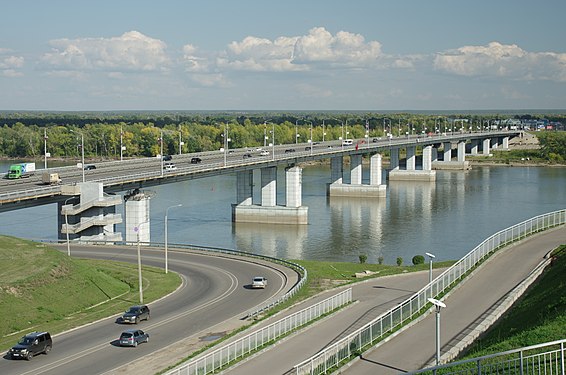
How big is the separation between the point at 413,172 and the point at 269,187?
194ft

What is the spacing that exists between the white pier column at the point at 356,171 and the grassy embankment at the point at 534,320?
95.6m

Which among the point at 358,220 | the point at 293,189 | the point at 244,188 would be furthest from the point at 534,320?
the point at 293,189

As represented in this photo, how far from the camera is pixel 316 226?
9869cm

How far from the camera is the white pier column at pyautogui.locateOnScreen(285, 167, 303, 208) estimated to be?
106m

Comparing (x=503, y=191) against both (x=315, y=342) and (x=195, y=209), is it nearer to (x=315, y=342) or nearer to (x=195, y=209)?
(x=195, y=209)

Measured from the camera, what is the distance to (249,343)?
106 feet

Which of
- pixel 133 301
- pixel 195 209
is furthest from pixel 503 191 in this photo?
pixel 133 301

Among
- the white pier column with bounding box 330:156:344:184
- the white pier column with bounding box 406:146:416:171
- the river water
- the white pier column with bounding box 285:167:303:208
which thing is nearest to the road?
the river water

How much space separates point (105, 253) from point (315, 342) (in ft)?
107

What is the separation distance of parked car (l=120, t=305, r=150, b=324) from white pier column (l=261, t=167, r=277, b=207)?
6478 cm

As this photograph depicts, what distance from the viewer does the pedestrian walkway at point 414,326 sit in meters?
29.9

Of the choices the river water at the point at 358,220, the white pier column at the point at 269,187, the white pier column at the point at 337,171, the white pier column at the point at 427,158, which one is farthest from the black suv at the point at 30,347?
the white pier column at the point at 427,158

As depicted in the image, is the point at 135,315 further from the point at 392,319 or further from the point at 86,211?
the point at 86,211

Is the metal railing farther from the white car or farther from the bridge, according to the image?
the bridge
